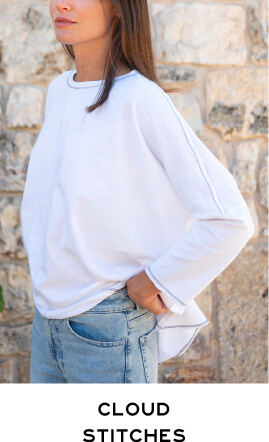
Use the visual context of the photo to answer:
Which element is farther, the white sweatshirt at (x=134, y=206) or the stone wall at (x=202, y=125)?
the stone wall at (x=202, y=125)

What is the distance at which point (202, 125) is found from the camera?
2547mm

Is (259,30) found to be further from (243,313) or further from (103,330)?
(103,330)

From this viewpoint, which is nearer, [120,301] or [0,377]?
[120,301]

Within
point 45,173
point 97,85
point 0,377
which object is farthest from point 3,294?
point 97,85

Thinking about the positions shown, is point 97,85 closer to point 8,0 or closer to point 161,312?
point 161,312

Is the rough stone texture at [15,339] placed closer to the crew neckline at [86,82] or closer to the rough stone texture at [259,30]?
the crew neckline at [86,82]

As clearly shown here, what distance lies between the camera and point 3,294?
2.51 meters

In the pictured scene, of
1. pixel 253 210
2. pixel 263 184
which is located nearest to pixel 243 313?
pixel 253 210

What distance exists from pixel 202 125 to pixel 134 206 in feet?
4.21

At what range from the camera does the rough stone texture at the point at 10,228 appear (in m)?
2.48

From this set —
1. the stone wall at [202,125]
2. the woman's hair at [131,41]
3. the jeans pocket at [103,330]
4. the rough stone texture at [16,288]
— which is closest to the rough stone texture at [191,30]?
the stone wall at [202,125]

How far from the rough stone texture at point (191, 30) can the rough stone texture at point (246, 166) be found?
1.37 feet

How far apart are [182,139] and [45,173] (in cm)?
38

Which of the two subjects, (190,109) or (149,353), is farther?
(190,109)
